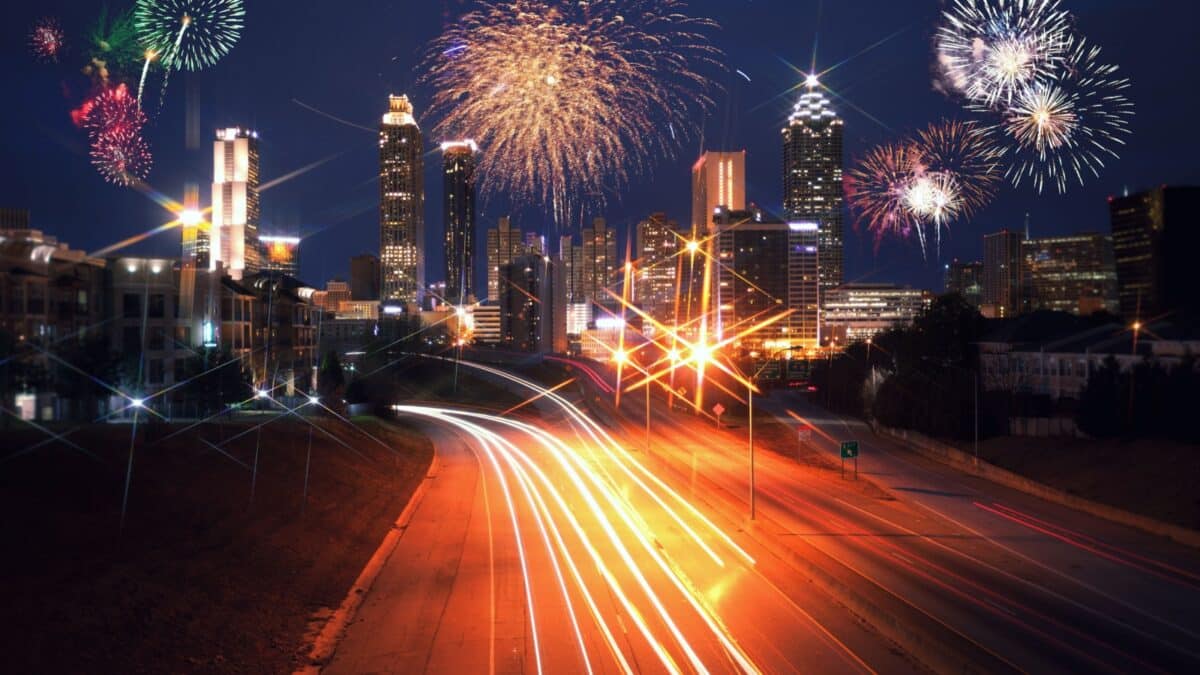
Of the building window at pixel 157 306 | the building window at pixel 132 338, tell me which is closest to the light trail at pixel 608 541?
the building window at pixel 132 338

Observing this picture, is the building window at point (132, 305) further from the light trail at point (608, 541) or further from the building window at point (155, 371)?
the light trail at point (608, 541)

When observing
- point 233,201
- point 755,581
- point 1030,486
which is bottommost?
point 1030,486

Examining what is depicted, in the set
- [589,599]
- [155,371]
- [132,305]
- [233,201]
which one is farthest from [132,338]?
[233,201]

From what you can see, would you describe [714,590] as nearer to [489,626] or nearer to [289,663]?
[489,626]

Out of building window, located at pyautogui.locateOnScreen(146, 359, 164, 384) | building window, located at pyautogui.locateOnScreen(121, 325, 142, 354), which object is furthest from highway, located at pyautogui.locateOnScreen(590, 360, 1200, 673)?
building window, located at pyautogui.locateOnScreen(121, 325, 142, 354)

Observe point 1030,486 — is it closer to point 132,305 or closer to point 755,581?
point 755,581

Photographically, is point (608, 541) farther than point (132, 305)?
No

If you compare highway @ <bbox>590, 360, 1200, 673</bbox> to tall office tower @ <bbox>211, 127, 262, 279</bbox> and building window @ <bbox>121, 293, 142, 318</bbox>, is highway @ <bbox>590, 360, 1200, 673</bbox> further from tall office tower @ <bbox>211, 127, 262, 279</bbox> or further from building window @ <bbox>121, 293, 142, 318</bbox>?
tall office tower @ <bbox>211, 127, 262, 279</bbox>

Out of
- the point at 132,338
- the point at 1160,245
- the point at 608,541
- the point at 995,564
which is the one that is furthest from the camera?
the point at 1160,245
